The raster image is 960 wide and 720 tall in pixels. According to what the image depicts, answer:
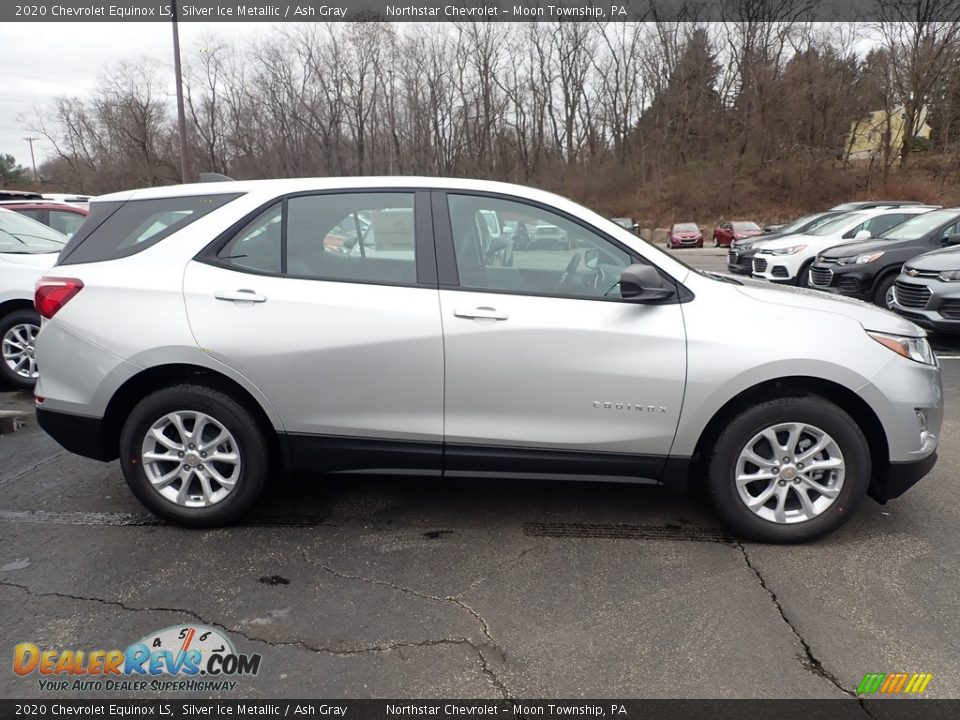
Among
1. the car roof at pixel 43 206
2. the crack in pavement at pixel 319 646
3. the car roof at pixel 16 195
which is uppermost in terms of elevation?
the car roof at pixel 16 195

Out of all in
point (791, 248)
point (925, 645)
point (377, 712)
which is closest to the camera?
point (377, 712)

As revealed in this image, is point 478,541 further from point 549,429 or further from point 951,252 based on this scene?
point 951,252

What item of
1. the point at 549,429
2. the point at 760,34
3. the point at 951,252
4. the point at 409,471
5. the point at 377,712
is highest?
the point at 760,34

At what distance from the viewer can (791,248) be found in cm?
1210

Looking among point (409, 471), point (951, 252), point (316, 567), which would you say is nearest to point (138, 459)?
point (316, 567)

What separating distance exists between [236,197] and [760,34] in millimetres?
54638

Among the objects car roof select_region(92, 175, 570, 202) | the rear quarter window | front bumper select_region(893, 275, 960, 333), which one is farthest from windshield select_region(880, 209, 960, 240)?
the rear quarter window

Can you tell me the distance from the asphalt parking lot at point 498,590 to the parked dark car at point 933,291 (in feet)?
13.4

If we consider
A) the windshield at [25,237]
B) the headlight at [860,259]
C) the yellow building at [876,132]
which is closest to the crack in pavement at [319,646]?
the windshield at [25,237]

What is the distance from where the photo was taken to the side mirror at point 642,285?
2.88 m

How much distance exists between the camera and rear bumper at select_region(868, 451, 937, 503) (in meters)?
3.03

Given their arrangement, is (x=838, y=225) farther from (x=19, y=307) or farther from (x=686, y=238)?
(x=686, y=238)

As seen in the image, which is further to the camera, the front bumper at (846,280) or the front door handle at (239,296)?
Result: the front bumper at (846,280)

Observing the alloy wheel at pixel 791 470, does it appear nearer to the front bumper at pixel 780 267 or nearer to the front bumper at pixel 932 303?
the front bumper at pixel 932 303
